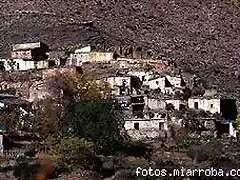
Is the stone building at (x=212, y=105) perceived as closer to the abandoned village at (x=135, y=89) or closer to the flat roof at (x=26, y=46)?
the abandoned village at (x=135, y=89)

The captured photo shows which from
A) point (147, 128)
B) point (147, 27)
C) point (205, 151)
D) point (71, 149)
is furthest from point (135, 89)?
point (147, 27)

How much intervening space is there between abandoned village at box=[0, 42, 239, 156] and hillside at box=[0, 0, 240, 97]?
2817 millimetres

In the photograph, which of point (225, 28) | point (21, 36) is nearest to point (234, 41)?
point (225, 28)

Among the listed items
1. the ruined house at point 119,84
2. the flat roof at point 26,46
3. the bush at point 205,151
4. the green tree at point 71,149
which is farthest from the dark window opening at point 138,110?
the flat roof at point 26,46

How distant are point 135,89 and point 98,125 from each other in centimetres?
523

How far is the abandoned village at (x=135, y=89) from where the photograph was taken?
1091 inches

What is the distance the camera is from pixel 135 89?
1195 inches

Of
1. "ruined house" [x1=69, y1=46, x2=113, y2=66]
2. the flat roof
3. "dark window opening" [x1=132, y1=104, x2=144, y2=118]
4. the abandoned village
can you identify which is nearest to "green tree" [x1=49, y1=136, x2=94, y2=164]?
the abandoned village

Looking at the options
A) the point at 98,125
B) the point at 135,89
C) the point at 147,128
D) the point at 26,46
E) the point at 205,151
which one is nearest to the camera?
the point at 205,151

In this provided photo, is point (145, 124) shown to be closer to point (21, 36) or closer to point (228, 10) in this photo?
point (21, 36)

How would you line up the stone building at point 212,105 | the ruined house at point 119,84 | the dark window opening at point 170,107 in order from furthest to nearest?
the ruined house at point 119,84, the stone building at point 212,105, the dark window opening at point 170,107

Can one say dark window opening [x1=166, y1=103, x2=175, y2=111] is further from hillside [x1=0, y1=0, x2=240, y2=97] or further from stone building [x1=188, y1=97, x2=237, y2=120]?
hillside [x1=0, y1=0, x2=240, y2=97]

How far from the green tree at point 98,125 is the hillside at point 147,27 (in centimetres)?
1034

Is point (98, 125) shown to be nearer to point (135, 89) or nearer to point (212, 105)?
point (212, 105)
